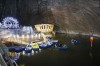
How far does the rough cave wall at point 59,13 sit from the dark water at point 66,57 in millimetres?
7369

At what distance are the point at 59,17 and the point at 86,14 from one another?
248 inches

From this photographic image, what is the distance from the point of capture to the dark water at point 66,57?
22.0m

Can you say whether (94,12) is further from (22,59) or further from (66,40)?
(22,59)

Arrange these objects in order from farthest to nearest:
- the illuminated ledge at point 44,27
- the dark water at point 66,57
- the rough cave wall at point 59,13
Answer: the illuminated ledge at point 44,27 → the rough cave wall at point 59,13 → the dark water at point 66,57

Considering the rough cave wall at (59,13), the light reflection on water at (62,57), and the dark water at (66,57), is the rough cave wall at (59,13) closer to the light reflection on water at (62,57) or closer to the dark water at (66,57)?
the dark water at (66,57)

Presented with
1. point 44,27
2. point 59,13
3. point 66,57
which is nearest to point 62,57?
point 66,57

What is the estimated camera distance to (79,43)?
32.5 meters

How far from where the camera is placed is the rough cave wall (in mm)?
35875

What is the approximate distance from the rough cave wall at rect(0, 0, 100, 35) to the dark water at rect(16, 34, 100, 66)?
7369mm

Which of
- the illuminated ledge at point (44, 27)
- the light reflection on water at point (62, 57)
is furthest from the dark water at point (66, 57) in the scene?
the illuminated ledge at point (44, 27)

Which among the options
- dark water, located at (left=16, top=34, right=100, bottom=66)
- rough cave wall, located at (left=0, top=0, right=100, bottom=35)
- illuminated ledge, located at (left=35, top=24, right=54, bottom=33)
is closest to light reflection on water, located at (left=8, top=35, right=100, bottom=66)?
dark water, located at (left=16, top=34, right=100, bottom=66)

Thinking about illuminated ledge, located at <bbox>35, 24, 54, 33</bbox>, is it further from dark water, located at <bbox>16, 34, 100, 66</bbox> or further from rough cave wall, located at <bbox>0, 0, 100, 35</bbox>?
dark water, located at <bbox>16, 34, 100, 66</bbox>

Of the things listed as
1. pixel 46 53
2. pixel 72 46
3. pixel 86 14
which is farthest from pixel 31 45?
pixel 86 14

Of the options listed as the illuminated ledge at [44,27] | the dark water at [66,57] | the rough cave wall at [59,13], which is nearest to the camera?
the dark water at [66,57]
